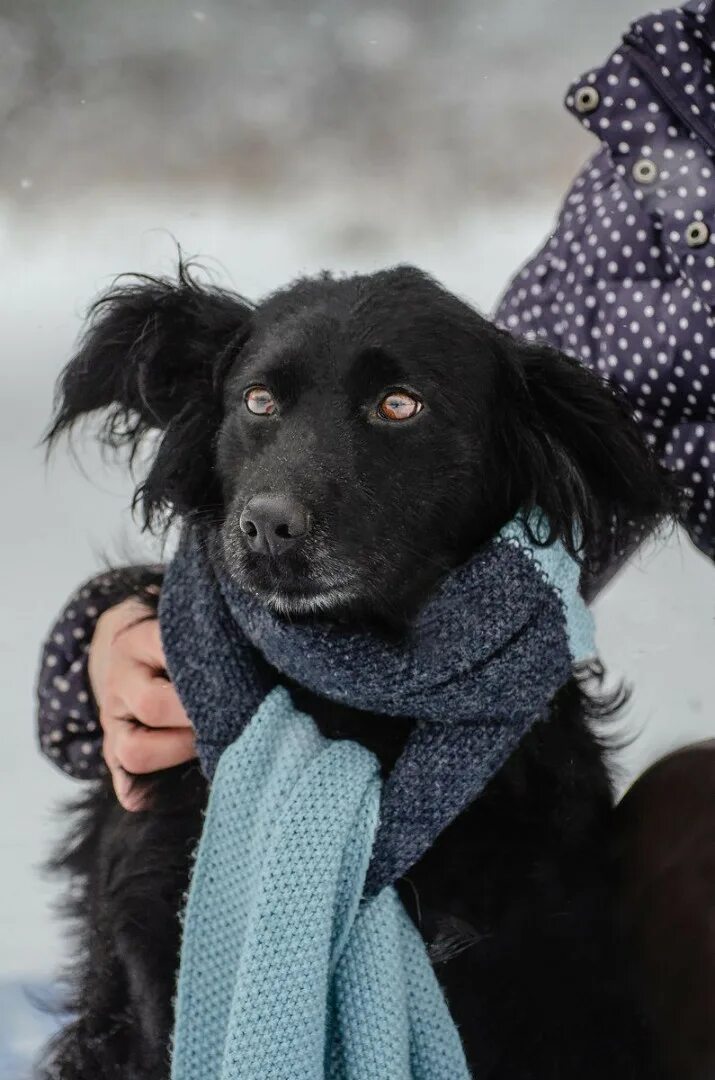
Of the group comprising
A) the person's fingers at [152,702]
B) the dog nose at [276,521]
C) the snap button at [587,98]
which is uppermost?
the snap button at [587,98]

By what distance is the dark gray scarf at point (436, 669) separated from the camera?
3.88 feet

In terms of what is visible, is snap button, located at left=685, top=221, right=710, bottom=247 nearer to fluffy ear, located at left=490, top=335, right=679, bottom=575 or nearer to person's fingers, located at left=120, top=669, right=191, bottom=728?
fluffy ear, located at left=490, top=335, right=679, bottom=575

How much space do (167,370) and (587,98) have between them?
718 millimetres

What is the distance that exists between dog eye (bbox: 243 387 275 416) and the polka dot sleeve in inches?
14.3

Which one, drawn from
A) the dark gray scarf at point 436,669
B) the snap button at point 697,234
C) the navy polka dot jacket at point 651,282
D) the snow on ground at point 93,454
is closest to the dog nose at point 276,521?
the dark gray scarf at point 436,669

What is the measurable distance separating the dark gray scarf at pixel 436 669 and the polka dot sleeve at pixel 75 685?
0.31 metres

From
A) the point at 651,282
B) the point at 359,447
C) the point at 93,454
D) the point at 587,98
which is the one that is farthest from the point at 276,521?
the point at 93,454

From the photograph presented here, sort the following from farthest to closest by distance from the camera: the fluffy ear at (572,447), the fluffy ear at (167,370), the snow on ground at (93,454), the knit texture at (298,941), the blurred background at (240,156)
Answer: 1. the blurred background at (240,156)
2. the snow on ground at (93,454)
3. the fluffy ear at (167,370)
4. the fluffy ear at (572,447)
5. the knit texture at (298,941)

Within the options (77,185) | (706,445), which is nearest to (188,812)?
(706,445)

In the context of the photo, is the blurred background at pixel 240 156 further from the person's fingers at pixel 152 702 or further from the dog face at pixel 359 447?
the dog face at pixel 359 447

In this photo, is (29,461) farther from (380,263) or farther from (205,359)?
(205,359)

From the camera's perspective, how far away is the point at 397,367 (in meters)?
1.23

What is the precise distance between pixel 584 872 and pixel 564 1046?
190 mm

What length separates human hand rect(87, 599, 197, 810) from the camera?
4.53 ft
